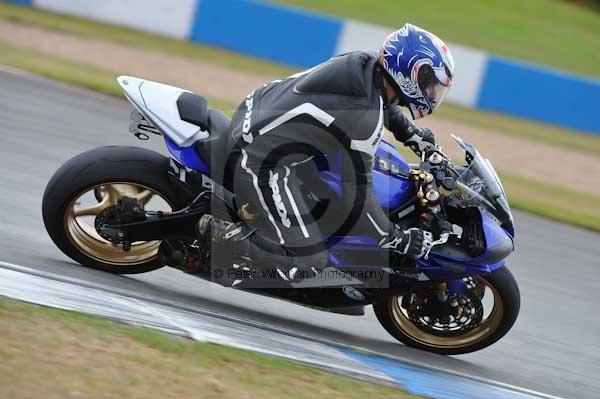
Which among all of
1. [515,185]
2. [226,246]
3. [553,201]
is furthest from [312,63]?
[226,246]

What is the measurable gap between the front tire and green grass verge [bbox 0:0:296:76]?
10.8m

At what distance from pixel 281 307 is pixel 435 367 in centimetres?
111

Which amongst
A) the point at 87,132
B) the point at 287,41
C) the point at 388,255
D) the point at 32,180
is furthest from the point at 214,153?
the point at 287,41

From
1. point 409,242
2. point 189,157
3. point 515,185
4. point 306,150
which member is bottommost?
point 409,242

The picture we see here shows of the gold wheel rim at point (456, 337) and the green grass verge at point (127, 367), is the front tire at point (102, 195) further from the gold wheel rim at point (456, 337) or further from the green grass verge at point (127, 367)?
the gold wheel rim at point (456, 337)

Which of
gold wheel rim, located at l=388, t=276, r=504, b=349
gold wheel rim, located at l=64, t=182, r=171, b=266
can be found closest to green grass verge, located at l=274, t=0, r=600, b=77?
gold wheel rim, located at l=388, t=276, r=504, b=349

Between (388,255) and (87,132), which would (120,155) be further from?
(87,132)

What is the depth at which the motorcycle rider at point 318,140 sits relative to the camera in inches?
193

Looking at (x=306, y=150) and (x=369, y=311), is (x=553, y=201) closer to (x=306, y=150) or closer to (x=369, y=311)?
(x=369, y=311)

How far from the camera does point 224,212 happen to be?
5348 millimetres

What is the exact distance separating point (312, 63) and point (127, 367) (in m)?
13.9

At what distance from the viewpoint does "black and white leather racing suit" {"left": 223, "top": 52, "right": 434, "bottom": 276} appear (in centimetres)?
490

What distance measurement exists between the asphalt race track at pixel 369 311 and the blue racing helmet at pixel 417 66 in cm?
156

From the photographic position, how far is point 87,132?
9.26 m
